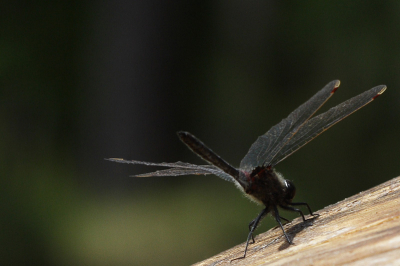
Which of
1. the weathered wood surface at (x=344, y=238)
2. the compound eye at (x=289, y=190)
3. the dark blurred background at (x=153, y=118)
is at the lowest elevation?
the weathered wood surface at (x=344, y=238)

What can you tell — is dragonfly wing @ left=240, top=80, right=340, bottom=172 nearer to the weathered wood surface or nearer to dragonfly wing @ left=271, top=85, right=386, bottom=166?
dragonfly wing @ left=271, top=85, right=386, bottom=166

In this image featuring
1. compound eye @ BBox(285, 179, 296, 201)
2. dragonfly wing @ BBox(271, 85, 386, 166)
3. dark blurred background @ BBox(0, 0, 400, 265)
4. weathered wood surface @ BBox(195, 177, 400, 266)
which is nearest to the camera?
weathered wood surface @ BBox(195, 177, 400, 266)

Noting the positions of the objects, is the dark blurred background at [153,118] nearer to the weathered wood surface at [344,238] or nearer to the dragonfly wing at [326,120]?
the dragonfly wing at [326,120]

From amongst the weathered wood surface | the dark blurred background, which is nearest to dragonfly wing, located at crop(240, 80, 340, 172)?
the weathered wood surface

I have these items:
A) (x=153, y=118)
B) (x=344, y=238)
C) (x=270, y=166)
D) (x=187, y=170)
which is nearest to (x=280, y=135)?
(x=270, y=166)

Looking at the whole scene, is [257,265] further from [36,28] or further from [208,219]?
[36,28]

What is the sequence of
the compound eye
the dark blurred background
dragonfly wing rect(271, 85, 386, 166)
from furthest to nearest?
the dark blurred background
the compound eye
dragonfly wing rect(271, 85, 386, 166)

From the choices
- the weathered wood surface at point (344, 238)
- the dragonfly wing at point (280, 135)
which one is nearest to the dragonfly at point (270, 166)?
the dragonfly wing at point (280, 135)
